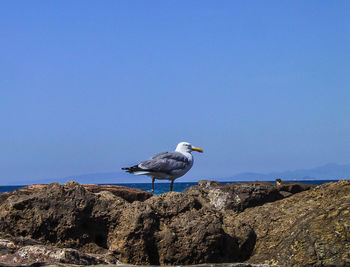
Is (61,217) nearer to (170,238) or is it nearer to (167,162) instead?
(170,238)

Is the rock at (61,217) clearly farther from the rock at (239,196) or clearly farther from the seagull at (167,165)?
the seagull at (167,165)

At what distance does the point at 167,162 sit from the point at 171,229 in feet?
30.6

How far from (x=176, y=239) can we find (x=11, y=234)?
1752 mm

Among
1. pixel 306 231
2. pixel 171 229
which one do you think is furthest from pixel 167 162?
pixel 306 231

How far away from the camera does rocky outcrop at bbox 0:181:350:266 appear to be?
5254 mm

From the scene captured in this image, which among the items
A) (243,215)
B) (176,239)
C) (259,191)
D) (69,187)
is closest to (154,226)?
(176,239)

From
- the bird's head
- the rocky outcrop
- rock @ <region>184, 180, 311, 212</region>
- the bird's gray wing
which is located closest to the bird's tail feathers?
the bird's gray wing

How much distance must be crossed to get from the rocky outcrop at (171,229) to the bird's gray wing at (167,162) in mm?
7938

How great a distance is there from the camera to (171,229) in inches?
227

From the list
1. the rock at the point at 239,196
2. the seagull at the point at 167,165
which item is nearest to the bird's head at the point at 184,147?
the seagull at the point at 167,165

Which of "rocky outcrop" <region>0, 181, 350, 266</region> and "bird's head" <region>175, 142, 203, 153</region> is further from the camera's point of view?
"bird's head" <region>175, 142, 203, 153</region>

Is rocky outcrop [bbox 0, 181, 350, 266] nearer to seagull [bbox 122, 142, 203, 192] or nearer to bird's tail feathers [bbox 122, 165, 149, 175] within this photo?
seagull [bbox 122, 142, 203, 192]

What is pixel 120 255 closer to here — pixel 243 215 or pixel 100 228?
pixel 100 228

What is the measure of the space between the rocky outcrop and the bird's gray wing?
794cm
